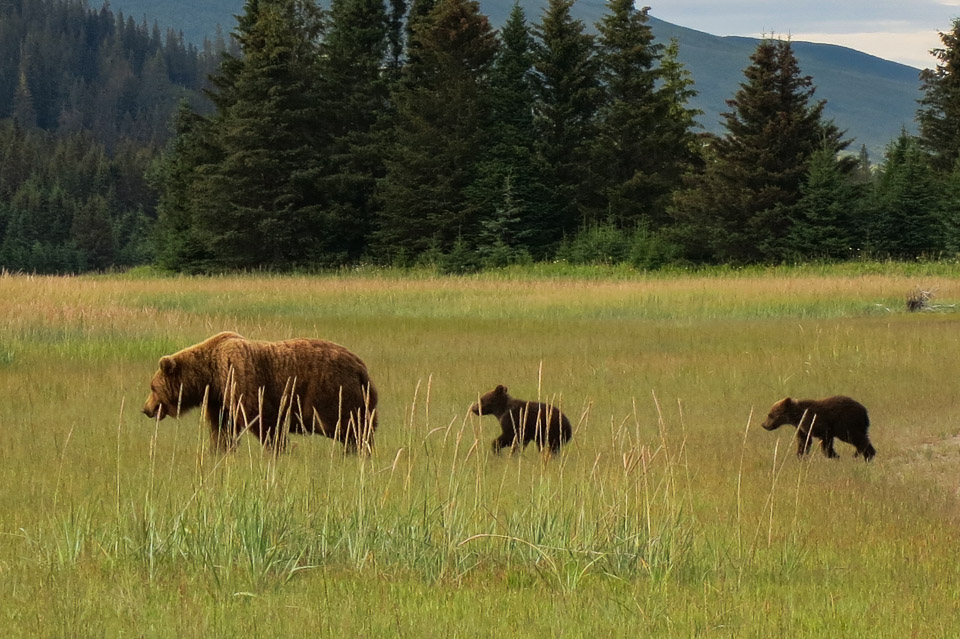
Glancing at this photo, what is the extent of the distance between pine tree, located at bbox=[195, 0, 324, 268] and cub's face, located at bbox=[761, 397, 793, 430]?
4066 cm

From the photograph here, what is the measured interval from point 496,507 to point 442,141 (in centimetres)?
4336

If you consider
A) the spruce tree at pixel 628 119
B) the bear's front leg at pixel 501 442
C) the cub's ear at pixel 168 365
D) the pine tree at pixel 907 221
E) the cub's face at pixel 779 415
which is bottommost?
the bear's front leg at pixel 501 442

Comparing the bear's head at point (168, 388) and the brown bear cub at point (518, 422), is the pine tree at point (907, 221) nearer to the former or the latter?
the brown bear cub at point (518, 422)

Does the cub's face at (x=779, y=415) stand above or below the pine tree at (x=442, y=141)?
below

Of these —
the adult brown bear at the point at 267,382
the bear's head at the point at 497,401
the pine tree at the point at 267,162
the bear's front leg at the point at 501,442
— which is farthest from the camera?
the pine tree at the point at 267,162

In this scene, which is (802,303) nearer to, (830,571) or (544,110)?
(830,571)

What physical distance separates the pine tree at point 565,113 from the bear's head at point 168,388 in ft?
133

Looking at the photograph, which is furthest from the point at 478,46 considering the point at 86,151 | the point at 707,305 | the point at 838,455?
the point at 86,151

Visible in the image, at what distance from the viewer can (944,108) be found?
59938 mm

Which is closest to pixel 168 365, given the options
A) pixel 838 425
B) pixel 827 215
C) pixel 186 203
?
pixel 838 425

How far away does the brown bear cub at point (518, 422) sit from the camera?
9.30m

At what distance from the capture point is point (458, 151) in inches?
1918

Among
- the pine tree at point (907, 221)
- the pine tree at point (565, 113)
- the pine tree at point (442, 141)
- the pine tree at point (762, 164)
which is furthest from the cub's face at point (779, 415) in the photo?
the pine tree at point (565, 113)

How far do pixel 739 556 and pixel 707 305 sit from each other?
19.9 metres
